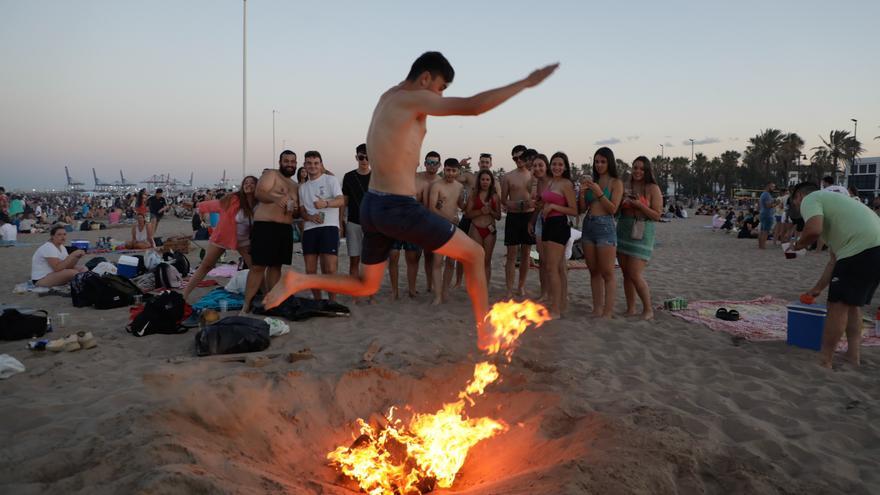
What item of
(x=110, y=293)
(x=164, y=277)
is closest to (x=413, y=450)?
(x=110, y=293)

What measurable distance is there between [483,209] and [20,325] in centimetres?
542

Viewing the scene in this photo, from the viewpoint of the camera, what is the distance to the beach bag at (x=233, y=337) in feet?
16.4

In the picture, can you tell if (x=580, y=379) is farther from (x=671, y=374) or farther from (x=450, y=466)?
(x=450, y=466)

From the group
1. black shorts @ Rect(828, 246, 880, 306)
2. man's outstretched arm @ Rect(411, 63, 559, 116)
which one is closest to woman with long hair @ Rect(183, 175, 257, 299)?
man's outstretched arm @ Rect(411, 63, 559, 116)

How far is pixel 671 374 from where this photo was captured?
4676 millimetres

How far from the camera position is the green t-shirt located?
4.52 meters

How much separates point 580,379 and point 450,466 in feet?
5.12

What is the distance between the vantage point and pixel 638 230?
6363 millimetres

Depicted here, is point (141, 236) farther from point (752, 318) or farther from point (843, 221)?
point (843, 221)

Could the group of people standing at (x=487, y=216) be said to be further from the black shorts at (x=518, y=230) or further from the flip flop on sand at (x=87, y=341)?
the flip flop on sand at (x=87, y=341)

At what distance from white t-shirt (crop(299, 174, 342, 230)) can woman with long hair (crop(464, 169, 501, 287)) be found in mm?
1829

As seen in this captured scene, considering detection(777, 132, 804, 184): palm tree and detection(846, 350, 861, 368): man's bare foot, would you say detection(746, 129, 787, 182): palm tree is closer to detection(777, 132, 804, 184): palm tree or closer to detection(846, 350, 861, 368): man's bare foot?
detection(777, 132, 804, 184): palm tree

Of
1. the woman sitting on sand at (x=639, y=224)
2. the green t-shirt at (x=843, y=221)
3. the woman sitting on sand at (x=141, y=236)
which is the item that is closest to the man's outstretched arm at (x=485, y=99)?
the green t-shirt at (x=843, y=221)

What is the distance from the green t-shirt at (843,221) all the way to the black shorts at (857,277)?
6cm
